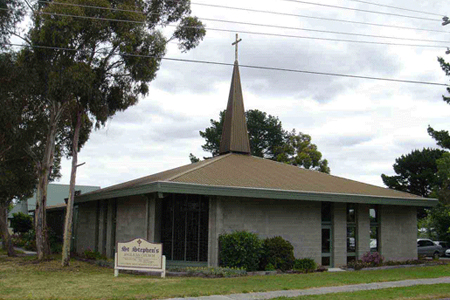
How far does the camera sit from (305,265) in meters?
20.6

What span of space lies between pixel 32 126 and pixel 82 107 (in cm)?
676

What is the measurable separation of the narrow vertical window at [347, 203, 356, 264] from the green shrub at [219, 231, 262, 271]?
6.04m

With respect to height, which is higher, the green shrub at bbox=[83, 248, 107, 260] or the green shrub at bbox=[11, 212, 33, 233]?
the green shrub at bbox=[11, 212, 33, 233]

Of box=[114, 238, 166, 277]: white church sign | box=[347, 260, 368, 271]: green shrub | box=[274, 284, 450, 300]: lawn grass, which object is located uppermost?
box=[114, 238, 166, 277]: white church sign

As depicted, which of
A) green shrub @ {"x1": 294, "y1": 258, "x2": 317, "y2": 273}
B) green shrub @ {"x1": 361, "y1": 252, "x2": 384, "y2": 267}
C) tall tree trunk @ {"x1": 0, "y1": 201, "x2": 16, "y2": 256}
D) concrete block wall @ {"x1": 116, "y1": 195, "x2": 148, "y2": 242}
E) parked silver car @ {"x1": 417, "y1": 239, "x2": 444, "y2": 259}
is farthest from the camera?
parked silver car @ {"x1": 417, "y1": 239, "x2": 444, "y2": 259}

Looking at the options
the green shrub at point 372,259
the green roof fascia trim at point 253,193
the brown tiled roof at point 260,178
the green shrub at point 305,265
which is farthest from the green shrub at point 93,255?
the green shrub at point 372,259

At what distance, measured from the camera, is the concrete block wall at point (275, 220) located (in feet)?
65.5

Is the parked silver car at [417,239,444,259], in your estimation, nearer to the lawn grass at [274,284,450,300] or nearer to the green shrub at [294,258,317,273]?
the green shrub at [294,258,317,273]

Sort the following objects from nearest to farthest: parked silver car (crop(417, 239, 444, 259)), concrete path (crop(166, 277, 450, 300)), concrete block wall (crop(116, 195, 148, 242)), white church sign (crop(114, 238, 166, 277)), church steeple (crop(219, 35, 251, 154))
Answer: concrete path (crop(166, 277, 450, 300)) < white church sign (crop(114, 238, 166, 277)) < concrete block wall (crop(116, 195, 148, 242)) < church steeple (crop(219, 35, 251, 154)) < parked silver car (crop(417, 239, 444, 259))

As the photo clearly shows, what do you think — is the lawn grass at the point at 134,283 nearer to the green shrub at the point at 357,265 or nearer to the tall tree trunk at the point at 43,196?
the green shrub at the point at 357,265

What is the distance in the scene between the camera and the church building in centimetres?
1992

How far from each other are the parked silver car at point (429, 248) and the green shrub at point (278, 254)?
16.4 metres

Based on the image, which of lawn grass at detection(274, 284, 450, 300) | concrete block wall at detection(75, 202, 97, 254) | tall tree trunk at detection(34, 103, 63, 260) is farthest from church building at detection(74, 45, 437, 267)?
lawn grass at detection(274, 284, 450, 300)

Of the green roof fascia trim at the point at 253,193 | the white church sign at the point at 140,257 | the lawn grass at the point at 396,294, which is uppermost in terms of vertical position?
the green roof fascia trim at the point at 253,193
